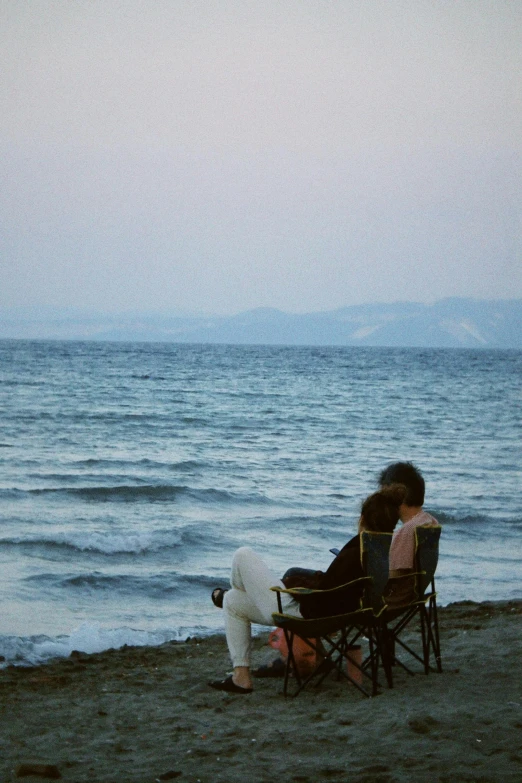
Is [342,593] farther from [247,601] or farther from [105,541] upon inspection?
[105,541]

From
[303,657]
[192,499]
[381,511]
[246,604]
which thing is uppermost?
[381,511]

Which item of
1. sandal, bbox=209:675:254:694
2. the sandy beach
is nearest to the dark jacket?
the sandy beach

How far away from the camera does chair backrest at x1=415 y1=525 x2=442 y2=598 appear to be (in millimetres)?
4996

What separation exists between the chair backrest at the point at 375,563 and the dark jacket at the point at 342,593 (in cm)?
6

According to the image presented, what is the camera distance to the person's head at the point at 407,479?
5047 millimetres

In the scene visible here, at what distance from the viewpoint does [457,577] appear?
928 cm

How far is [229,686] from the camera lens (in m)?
5.06

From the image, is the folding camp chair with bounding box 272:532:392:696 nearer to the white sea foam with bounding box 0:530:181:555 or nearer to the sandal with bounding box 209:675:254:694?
the sandal with bounding box 209:675:254:694

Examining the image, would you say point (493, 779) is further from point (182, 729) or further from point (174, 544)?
point (174, 544)

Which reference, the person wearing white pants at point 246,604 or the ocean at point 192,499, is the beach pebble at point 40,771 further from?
the ocean at point 192,499

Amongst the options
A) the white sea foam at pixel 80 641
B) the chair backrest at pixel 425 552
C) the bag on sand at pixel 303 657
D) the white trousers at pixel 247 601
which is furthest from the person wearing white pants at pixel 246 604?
the white sea foam at pixel 80 641

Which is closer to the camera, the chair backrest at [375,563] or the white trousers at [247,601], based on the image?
the chair backrest at [375,563]

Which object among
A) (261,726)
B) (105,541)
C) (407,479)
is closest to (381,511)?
(407,479)

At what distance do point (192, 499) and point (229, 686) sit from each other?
8918 mm
